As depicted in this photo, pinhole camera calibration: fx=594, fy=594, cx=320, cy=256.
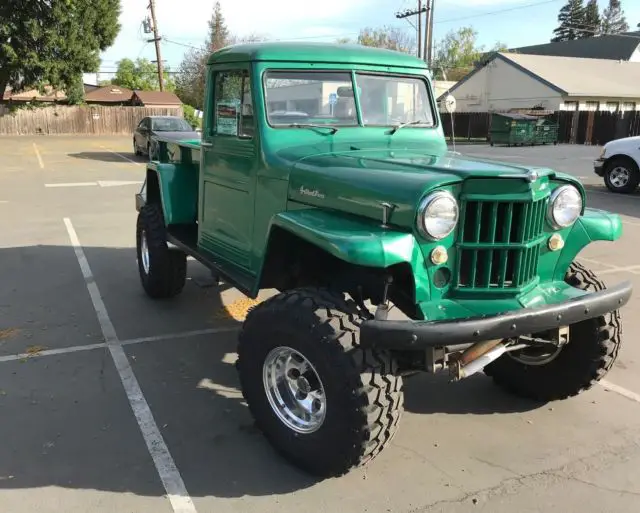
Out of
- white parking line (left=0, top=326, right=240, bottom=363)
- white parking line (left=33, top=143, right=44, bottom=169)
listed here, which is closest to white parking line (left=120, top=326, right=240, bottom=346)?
white parking line (left=0, top=326, right=240, bottom=363)

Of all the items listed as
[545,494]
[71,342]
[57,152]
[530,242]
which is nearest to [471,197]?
[530,242]

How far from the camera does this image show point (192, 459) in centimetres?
321

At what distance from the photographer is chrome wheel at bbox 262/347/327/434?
3.06 metres

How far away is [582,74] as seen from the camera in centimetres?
4084

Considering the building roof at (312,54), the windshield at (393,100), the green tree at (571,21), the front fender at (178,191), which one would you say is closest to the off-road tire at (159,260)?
the front fender at (178,191)

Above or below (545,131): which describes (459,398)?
below

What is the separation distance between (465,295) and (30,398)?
283 cm

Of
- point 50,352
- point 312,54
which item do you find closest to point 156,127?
point 50,352

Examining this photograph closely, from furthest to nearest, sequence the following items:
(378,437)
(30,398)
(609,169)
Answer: (609,169) → (30,398) → (378,437)

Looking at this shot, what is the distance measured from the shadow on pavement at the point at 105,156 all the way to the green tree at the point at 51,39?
10409mm

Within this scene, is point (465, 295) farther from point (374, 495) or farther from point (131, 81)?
point (131, 81)

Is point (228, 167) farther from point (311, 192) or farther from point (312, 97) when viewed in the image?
point (311, 192)

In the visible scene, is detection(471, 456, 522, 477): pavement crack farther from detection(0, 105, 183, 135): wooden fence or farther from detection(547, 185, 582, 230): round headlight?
detection(0, 105, 183, 135): wooden fence

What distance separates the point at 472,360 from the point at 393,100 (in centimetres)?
204
